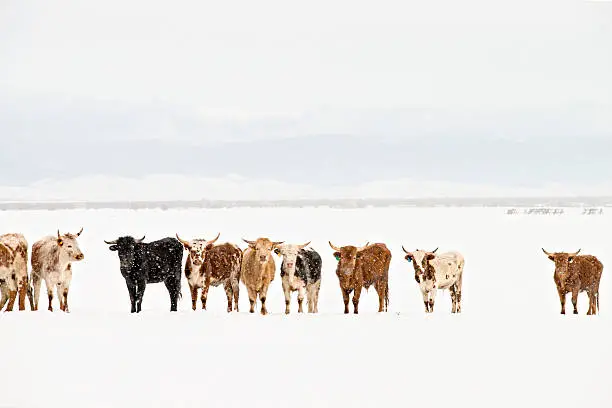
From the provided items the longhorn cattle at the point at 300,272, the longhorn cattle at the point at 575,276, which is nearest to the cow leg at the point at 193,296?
the longhorn cattle at the point at 300,272

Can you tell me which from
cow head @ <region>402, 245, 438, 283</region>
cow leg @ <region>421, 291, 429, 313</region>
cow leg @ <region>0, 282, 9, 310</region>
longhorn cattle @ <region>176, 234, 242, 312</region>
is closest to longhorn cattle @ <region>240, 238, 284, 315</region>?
longhorn cattle @ <region>176, 234, 242, 312</region>

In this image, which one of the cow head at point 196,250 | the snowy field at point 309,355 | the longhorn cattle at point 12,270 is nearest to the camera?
the snowy field at point 309,355

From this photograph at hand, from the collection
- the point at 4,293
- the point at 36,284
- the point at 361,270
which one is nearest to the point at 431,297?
the point at 361,270

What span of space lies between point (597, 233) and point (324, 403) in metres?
22.4

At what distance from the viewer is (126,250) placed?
13.3 m

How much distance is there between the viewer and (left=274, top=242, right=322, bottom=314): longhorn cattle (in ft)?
43.0

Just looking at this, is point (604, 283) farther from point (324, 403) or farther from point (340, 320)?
point (324, 403)

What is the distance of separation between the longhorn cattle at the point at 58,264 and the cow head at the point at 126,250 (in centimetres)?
66

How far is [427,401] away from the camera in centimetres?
822

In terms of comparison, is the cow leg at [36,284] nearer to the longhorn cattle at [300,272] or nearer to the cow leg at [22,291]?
the cow leg at [22,291]

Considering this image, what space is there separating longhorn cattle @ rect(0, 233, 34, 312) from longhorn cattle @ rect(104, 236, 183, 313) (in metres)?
1.40

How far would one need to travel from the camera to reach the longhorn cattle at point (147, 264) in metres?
13.1

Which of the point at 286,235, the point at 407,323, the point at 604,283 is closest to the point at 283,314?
the point at 407,323

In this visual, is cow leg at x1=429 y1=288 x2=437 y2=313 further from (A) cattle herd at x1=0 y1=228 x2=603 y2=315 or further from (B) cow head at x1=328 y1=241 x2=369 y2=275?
(B) cow head at x1=328 y1=241 x2=369 y2=275
